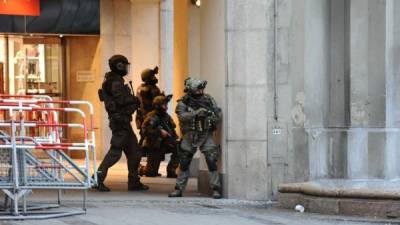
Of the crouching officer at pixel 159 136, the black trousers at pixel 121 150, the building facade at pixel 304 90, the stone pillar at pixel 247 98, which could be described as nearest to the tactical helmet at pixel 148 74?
the crouching officer at pixel 159 136

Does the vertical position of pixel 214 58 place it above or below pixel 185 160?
above

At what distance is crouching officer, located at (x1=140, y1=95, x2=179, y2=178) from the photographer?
57.7 ft

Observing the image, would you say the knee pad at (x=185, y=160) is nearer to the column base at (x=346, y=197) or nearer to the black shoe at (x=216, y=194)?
the black shoe at (x=216, y=194)

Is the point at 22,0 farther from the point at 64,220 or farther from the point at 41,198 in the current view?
the point at 64,220

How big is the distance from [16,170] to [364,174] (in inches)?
191

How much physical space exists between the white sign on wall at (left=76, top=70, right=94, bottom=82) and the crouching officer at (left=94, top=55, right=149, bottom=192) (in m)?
8.90

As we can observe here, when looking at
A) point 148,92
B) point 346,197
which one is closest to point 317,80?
point 346,197

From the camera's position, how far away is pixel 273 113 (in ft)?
45.5

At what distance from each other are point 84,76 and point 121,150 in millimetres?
9429

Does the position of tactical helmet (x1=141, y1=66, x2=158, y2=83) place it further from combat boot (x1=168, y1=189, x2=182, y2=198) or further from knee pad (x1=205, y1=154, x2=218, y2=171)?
knee pad (x1=205, y1=154, x2=218, y2=171)

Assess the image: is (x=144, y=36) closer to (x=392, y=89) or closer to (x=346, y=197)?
(x=392, y=89)

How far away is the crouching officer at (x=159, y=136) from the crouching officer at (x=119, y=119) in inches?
90.7

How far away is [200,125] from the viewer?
13.8 metres

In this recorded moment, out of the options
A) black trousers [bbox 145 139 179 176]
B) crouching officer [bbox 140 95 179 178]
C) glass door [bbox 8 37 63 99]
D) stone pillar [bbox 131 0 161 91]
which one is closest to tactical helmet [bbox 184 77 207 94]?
crouching officer [bbox 140 95 179 178]
